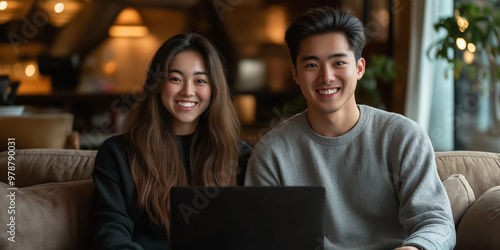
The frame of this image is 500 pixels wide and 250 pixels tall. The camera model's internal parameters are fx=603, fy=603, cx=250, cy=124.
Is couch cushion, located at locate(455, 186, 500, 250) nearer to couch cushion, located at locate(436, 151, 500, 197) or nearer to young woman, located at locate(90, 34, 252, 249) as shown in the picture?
couch cushion, located at locate(436, 151, 500, 197)

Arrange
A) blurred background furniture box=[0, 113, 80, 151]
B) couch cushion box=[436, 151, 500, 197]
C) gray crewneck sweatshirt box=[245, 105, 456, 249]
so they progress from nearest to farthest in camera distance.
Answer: gray crewneck sweatshirt box=[245, 105, 456, 249], couch cushion box=[436, 151, 500, 197], blurred background furniture box=[0, 113, 80, 151]

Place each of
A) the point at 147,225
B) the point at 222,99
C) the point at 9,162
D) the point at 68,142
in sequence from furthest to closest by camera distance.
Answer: the point at 68,142
the point at 9,162
the point at 222,99
the point at 147,225

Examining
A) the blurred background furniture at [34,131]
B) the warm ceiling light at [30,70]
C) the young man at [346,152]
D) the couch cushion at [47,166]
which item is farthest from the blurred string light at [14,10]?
the young man at [346,152]

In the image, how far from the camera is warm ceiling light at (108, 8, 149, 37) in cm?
565

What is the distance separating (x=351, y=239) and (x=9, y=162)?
1244 millimetres

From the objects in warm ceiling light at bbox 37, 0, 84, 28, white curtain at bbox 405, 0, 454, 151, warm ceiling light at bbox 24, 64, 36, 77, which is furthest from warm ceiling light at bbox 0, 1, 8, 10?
white curtain at bbox 405, 0, 454, 151

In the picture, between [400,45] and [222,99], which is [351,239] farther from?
[400,45]

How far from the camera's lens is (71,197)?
1943 millimetres

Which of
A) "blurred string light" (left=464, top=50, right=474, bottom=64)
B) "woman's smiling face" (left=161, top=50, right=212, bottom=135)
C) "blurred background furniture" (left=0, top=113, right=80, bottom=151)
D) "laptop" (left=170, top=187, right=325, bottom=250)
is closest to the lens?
"laptop" (left=170, top=187, right=325, bottom=250)

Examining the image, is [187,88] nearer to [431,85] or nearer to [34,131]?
[34,131]

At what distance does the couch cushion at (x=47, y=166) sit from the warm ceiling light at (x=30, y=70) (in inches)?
140

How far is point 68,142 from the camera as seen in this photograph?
2723 mm

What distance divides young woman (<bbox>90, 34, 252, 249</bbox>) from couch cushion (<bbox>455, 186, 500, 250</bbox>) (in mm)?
726

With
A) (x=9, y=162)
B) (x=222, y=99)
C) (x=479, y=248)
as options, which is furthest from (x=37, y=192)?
(x=479, y=248)
